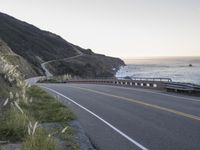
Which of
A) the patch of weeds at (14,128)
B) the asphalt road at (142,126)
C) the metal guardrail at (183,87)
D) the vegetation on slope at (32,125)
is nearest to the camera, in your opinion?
the vegetation on slope at (32,125)

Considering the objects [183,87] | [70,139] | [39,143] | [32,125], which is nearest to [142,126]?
[70,139]

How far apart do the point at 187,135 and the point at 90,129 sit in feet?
10.4

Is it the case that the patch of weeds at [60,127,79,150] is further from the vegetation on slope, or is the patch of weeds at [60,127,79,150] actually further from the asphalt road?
the asphalt road

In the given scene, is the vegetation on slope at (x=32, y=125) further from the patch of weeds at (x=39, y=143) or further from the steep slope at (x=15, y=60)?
the steep slope at (x=15, y=60)

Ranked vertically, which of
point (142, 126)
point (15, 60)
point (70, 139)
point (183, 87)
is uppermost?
point (15, 60)

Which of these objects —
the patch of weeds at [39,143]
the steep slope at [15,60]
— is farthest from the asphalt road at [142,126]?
the steep slope at [15,60]

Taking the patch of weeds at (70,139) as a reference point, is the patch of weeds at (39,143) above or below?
above

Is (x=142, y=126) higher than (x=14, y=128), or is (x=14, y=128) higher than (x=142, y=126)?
(x=14, y=128)

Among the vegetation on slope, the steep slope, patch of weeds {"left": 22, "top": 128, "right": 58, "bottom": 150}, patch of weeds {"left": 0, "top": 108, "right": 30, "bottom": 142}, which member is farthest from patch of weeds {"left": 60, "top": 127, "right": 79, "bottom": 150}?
the steep slope

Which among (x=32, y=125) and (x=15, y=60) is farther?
(x=15, y=60)

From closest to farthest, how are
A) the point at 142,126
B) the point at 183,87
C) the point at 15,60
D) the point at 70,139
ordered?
the point at 70,139, the point at 142,126, the point at 183,87, the point at 15,60

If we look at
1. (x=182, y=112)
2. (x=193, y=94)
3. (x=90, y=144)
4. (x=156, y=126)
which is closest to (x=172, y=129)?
(x=156, y=126)

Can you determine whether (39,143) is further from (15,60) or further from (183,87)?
(15,60)

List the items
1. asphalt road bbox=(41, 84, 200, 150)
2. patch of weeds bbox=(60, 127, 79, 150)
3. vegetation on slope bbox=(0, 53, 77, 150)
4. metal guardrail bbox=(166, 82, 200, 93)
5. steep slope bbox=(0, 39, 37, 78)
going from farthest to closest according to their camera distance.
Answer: steep slope bbox=(0, 39, 37, 78)
metal guardrail bbox=(166, 82, 200, 93)
asphalt road bbox=(41, 84, 200, 150)
patch of weeds bbox=(60, 127, 79, 150)
vegetation on slope bbox=(0, 53, 77, 150)
